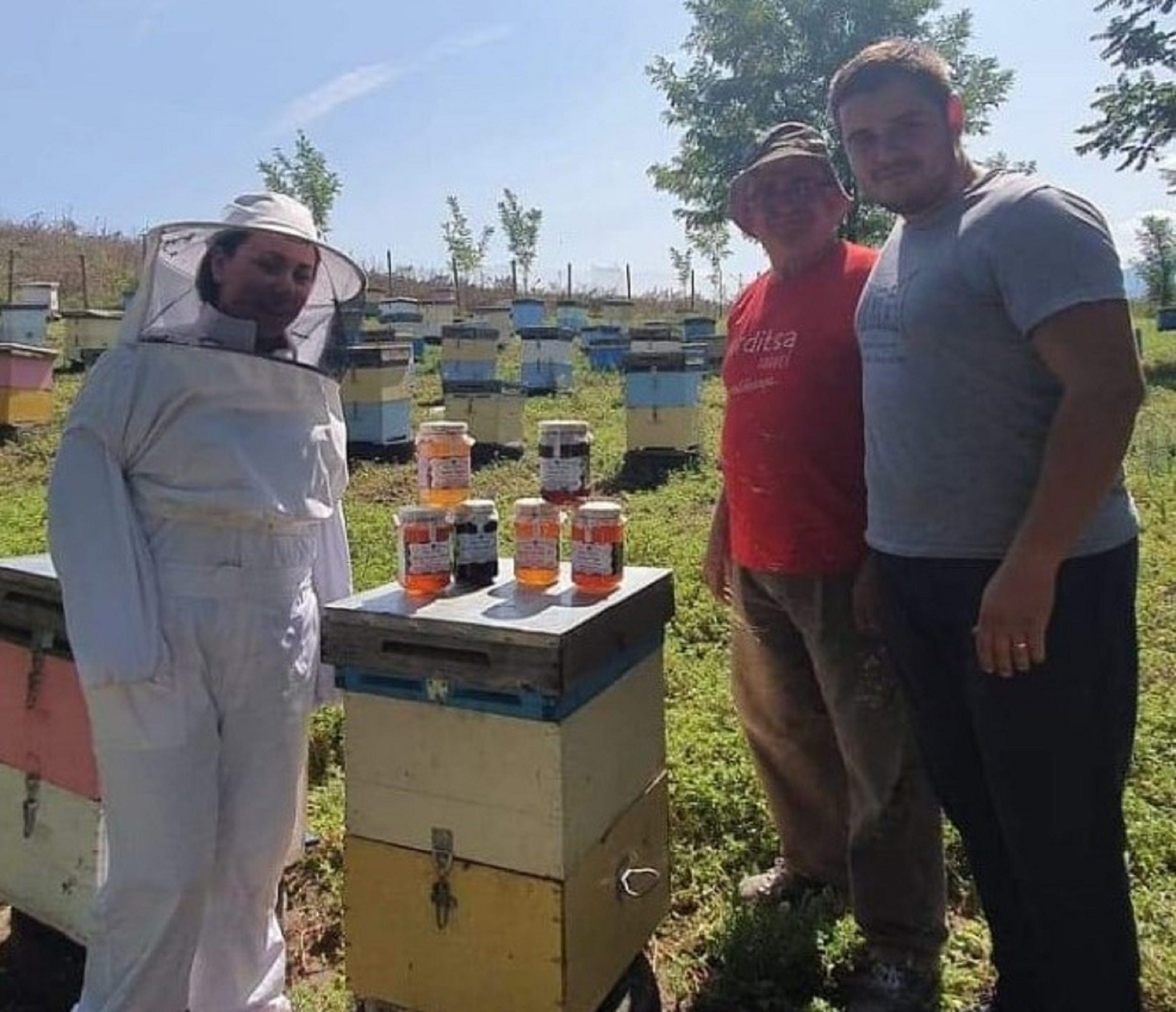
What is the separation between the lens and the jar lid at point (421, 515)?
2.16 metres

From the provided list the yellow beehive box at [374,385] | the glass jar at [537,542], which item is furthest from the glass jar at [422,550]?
the yellow beehive box at [374,385]

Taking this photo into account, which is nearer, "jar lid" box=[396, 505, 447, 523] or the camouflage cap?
"jar lid" box=[396, 505, 447, 523]

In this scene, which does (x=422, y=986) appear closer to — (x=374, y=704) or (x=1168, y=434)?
(x=374, y=704)

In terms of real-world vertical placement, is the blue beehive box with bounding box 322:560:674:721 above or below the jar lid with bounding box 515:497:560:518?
below

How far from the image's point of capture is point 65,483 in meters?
1.92

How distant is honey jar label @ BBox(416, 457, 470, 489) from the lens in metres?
2.26

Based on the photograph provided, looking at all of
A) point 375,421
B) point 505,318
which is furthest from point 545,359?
point 375,421

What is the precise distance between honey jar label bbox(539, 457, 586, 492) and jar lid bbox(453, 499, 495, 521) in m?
0.13

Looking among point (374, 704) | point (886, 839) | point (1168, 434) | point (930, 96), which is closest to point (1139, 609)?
point (886, 839)

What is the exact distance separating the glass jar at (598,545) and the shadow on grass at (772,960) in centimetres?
100

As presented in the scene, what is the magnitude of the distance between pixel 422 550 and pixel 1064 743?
4.03ft

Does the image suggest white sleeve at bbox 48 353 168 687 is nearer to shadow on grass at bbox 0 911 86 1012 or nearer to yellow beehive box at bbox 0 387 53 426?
shadow on grass at bbox 0 911 86 1012

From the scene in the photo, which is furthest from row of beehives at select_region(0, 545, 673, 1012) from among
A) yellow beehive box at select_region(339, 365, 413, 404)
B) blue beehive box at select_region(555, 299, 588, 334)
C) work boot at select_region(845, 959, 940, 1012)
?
blue beehive box at select_region(555, 299, 588, 334)

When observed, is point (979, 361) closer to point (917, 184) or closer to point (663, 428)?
point (917, 184)
